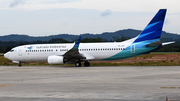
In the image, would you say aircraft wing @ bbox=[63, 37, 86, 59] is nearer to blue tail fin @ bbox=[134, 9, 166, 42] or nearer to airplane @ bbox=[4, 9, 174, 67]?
airplane @ bbox=[4, 9, 174, 67]

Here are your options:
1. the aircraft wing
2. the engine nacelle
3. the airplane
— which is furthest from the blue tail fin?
the engine nacelle

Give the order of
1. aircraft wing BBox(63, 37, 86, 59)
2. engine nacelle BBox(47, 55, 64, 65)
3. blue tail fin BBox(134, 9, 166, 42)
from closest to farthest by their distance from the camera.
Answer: blue tail fin BBox(134, 9, 166, 42) → aircraft wing BBox(63, 37, 86, 59) → engine nacelle BBox(47, 55, 64, 65)

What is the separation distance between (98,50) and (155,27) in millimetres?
7885

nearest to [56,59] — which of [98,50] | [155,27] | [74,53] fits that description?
[74,53]

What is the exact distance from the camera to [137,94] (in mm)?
13062

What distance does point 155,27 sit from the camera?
35.7m

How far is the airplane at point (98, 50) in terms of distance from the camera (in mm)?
35625

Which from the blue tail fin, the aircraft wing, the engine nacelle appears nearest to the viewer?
the blue tail fin

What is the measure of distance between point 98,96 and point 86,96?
21.2 inches

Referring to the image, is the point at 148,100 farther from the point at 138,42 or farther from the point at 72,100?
the point at 138,42

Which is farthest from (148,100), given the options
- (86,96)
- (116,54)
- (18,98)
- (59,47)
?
(59,47)

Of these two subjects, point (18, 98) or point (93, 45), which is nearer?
point (18, 98)

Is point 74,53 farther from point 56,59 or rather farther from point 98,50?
point 98,50

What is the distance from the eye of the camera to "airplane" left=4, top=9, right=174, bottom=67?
3562 cm
